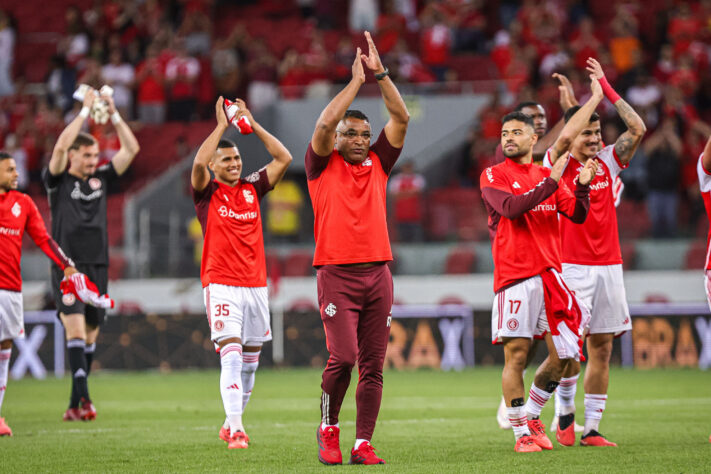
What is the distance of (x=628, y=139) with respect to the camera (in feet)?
28.1

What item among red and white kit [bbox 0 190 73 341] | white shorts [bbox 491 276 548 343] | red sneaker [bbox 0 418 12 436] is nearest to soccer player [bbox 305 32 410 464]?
white shorts [bbox 491 276 548 343]

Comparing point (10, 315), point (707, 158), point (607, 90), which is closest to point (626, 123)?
point (607, 90)

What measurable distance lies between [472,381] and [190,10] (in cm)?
1471

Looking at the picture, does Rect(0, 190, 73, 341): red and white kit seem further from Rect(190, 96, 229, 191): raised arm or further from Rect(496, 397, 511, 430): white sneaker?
Rect(496, 397, 511, 430): white sneaker

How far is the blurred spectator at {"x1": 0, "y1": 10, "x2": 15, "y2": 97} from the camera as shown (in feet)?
89.7

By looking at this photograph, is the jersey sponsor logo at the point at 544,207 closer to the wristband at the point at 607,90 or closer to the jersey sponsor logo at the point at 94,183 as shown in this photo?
the wristband at the point at 607,90

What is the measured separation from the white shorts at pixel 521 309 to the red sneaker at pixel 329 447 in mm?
1445

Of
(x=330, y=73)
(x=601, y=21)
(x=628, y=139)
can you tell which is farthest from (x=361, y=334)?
(x=601, y=21)

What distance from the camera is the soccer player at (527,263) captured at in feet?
25.6

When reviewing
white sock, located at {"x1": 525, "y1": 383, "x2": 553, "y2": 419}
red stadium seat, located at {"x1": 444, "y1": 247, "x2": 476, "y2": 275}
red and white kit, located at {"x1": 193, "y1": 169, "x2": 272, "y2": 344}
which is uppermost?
red and white kit, located at {"x1": 193, "y1": 169, "x2": 272, "y2": 344}

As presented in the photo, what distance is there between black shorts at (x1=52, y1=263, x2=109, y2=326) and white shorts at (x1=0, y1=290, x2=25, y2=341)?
1.95 feet

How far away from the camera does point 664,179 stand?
1877 centimetres

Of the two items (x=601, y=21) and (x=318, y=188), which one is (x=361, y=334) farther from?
(x=601, y=21)

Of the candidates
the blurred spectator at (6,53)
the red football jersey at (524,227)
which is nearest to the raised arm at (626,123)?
the red football jersey at (524,227)
